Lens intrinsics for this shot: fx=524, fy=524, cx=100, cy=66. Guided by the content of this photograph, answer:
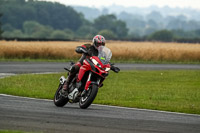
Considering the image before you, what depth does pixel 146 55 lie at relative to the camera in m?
A: 44.3

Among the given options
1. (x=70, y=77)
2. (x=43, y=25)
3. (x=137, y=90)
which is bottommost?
(x=43, y=25)

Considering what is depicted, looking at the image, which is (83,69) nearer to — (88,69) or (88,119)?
(88,69)

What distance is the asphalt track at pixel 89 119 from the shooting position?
9703 millimetres

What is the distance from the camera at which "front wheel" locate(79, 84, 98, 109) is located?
40.6 feet

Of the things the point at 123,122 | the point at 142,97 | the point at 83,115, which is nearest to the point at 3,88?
the point at 142,97

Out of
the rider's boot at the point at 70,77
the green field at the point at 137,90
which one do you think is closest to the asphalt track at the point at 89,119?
the rider's boot at the point at 70,77

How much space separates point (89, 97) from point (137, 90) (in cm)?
704

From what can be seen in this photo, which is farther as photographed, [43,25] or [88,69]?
[43,25]

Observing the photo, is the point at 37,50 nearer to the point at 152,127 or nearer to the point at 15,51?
the point at 15,51

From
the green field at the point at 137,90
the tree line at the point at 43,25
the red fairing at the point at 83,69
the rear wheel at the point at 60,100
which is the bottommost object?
the tree line at the point at 43,25

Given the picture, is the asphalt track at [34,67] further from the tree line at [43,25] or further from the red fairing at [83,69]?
the tree line at [43,25]

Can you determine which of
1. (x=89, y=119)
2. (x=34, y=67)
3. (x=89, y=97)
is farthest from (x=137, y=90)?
(x=34, y=67)

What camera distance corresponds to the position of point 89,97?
12.4m

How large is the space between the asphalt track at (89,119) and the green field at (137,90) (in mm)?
1620
